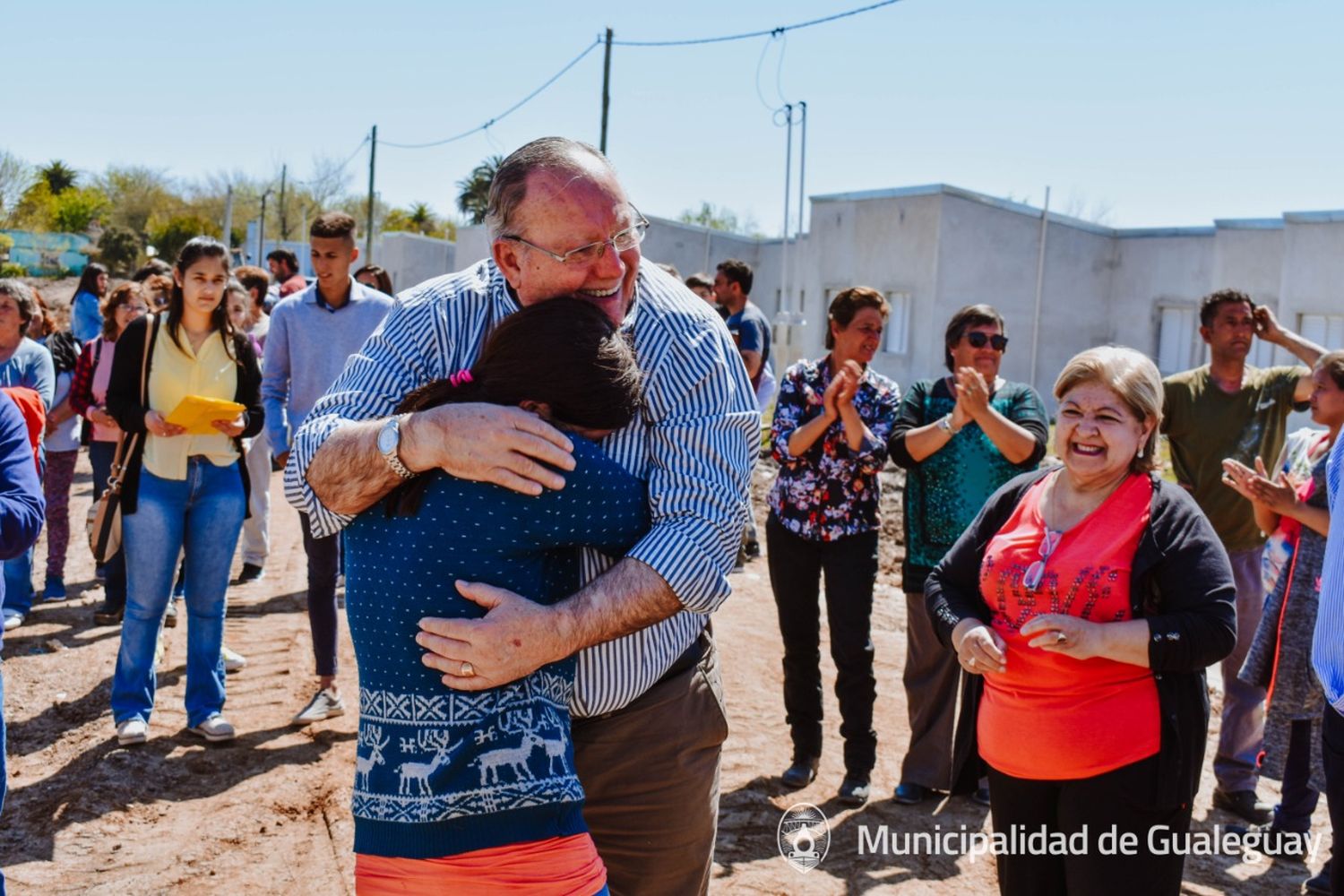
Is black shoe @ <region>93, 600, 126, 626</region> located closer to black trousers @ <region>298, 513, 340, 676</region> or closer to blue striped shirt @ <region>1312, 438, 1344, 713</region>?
black trousers @ <region>298, 513, 340, 676</region>

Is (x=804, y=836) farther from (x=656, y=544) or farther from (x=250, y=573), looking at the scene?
(x=250, y=573)

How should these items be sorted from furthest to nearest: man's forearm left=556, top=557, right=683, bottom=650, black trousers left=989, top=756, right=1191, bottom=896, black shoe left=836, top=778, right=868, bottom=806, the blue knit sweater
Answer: black shoe left=836, top=778, right=868, bottom=806
black trousers left=989, top=756, right=1191, bottom=896
man's forearm left=556, top=557, right=683, bottom=650
the blue knit sweater

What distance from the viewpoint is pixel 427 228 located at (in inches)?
3100

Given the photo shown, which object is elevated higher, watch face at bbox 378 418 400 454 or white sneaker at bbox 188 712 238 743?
watch face at bbox 378 418 400 454

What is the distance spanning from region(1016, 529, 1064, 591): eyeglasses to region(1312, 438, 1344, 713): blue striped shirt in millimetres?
686

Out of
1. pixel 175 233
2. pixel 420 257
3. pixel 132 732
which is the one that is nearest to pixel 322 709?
pixel 132 732

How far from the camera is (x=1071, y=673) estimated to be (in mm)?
3348

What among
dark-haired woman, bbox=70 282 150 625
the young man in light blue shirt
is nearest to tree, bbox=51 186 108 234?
dark-haired woman, bbox=70 282 150 625

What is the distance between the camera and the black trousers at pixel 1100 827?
3.20 metres

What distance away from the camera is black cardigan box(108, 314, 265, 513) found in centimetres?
538

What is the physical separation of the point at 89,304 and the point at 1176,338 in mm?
22330

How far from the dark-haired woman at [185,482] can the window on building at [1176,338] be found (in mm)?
24110

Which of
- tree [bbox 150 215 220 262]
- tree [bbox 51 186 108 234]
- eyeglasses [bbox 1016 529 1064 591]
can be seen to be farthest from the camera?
tree [bbox 51 186 108 234]

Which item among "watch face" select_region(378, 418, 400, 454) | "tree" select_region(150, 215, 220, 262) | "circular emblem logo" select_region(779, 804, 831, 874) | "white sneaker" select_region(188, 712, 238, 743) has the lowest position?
"circular emblem logo" select_region(779, 804, 831, 874)
